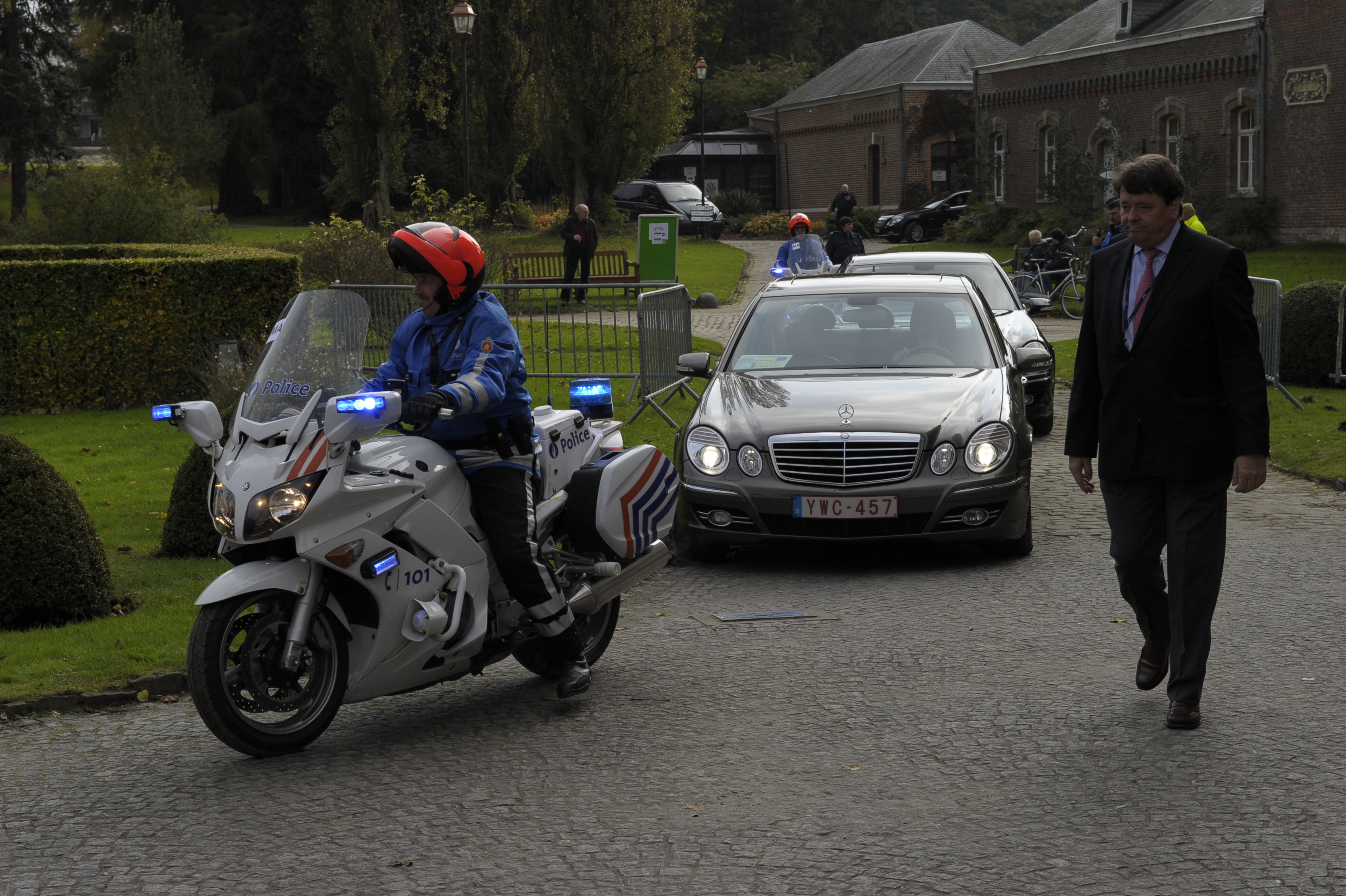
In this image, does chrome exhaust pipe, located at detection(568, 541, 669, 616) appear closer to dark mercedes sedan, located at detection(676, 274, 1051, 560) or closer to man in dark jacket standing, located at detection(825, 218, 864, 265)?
dark mercedes sedan, located at detection(676, 274, 1051, 560)

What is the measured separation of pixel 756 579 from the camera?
8133 millimetres

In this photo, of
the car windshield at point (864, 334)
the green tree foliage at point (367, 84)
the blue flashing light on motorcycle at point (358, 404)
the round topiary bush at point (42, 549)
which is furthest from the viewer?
the green tree foliage at point (367, 84)

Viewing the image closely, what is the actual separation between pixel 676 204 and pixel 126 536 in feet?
142

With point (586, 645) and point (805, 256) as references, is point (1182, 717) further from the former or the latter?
point (805, 256)

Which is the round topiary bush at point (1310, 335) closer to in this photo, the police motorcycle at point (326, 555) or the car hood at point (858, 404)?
the car hood at point (858, 404)

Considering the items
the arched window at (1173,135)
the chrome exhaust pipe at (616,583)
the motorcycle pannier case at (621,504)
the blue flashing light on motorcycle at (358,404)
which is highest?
the arched window at (1173,135)

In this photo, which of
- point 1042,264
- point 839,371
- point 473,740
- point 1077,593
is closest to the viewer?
point 473,740

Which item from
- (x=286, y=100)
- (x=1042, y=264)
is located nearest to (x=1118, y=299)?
(x=1042, y=264)

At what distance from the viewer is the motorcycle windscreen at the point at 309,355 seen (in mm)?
4934

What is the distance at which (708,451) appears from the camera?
838cm

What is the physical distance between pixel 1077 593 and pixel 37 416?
11.1 meters

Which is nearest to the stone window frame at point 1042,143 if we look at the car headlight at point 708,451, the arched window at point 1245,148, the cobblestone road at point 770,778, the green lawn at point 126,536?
the arched window at point 1245,148

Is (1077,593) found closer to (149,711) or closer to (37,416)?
(149,711)

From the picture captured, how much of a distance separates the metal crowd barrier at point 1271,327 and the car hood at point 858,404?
23.3ft
